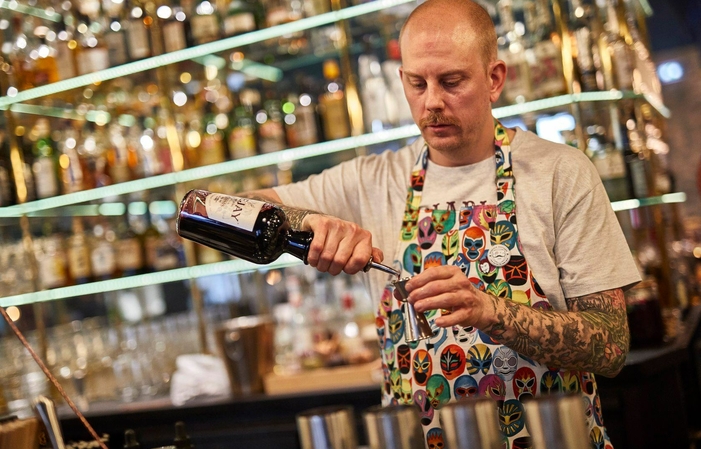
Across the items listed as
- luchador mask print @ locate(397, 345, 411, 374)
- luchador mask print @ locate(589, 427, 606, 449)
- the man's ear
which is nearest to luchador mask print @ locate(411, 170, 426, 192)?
the man's ear

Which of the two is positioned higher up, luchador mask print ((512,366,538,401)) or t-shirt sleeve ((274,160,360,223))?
t-shirt sleeve ((274,160,360,223))

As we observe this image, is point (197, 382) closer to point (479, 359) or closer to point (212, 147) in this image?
point (212, 147)

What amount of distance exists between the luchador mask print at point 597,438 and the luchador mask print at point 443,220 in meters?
0.50

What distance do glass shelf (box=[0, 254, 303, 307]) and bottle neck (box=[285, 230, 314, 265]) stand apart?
1828 millimetres

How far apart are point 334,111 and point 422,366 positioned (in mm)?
1780

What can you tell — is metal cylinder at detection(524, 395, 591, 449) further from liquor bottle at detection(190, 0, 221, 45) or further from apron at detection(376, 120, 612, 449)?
liquor bottle at detection(190, 0, 221, 45)

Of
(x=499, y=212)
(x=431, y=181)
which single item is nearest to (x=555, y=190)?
(x=499, y=212)

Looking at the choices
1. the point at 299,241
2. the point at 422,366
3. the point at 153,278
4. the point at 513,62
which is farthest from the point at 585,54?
the point at 153,278

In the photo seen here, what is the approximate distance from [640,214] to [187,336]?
188cm

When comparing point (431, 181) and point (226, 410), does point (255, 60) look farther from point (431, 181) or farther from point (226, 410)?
point (431, 181)

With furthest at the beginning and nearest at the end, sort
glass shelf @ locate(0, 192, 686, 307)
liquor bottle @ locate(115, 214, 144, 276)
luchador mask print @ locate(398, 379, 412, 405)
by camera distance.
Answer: liquor bottle @ locate(115, 214, 144, 276), glass shelf @ locate(0, 192, 686, 307), luchador mask print @ locate(398, 379, 412, 405)

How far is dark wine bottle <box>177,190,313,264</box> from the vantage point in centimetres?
146

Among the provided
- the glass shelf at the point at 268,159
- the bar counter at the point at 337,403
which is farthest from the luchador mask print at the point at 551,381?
the glass shelf at the point at 268,159

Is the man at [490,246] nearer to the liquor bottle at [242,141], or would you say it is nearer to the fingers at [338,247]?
the fingers at [338,247]
